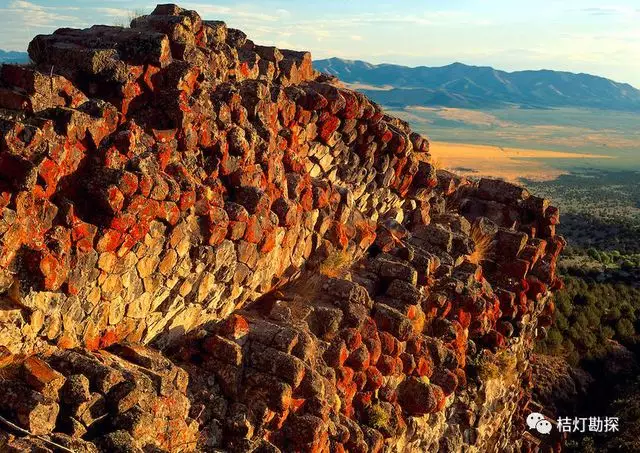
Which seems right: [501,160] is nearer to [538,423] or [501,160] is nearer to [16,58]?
[16,58]

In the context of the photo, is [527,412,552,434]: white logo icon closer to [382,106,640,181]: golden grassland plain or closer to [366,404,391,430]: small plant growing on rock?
[366,404,391,430]: small plant growing on rock

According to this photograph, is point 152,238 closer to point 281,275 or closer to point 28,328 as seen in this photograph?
point 28,328

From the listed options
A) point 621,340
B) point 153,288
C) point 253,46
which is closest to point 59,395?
point 153,288

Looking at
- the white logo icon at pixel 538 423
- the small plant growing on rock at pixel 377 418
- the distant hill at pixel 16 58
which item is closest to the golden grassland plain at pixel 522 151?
the distant hill at pixel 16 58

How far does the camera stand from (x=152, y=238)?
899 cm

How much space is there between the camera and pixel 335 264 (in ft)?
41.5

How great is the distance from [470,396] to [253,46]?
8322mm

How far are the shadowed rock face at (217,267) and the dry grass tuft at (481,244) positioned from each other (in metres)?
0.32

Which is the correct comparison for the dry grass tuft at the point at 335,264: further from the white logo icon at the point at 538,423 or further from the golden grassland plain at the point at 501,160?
the golden grassland plain at the point at 501,160

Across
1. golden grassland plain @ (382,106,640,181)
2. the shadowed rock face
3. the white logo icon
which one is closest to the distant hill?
the shadowed rock face

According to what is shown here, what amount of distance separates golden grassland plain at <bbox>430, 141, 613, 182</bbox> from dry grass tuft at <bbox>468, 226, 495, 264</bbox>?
71.8 meters

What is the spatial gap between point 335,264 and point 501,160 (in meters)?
116

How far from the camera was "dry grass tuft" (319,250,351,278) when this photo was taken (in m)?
12.5

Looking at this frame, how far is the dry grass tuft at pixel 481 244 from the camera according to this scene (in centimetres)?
1598
